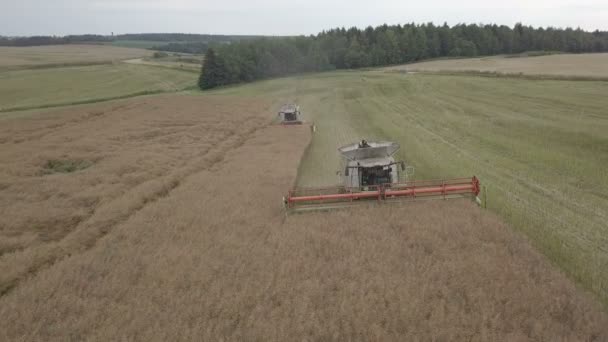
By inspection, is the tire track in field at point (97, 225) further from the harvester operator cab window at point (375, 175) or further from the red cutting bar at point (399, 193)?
the harvester operator cab window at point (375, 175)

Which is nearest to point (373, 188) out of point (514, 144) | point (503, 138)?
point (514, 144)

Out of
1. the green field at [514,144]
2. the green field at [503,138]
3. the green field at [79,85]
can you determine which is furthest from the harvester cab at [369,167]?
the green field at [79,85]

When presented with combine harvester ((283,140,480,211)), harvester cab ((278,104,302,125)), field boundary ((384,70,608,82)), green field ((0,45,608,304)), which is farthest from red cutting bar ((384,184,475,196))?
field boundary ((384,70,608,82))

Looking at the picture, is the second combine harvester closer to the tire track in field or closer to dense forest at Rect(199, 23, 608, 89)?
the tire track in field

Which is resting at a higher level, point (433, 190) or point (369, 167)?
point (369, 167)

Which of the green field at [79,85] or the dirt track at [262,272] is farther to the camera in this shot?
the green field at [79,85]

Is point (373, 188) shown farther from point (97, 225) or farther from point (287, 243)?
point (97, 225)
